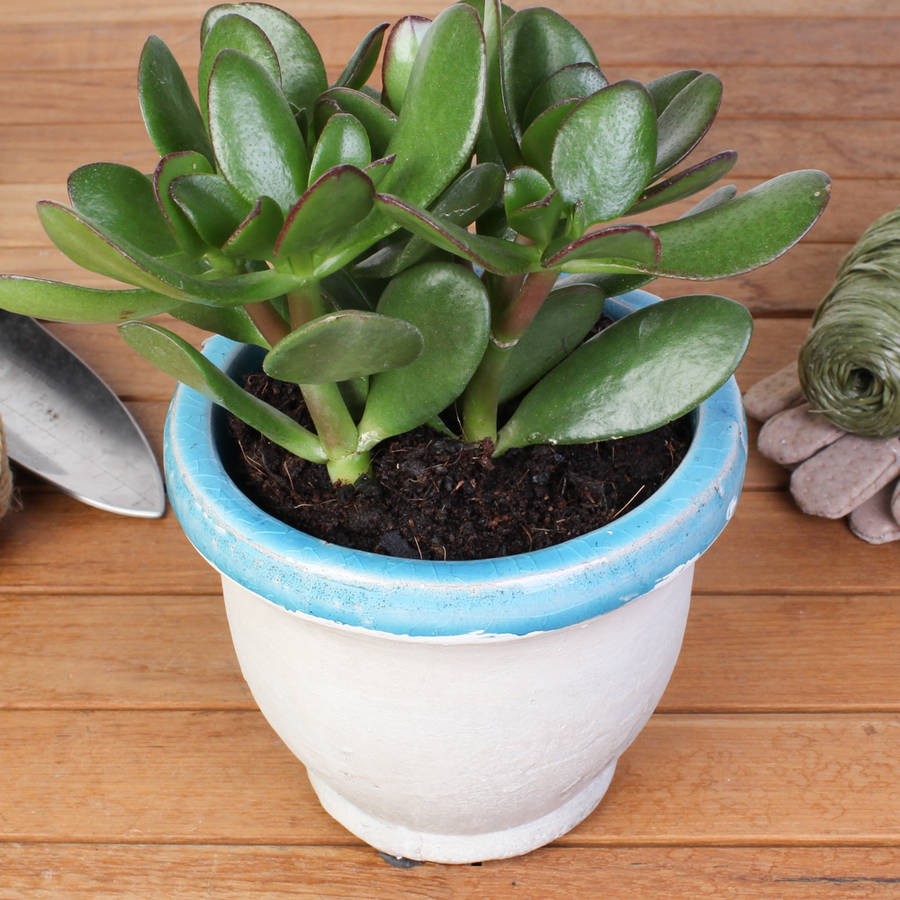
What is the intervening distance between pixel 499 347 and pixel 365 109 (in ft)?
0.53

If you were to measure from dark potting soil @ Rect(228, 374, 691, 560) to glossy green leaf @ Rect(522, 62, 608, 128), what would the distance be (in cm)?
22

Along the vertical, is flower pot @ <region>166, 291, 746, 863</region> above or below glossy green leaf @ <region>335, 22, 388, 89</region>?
below

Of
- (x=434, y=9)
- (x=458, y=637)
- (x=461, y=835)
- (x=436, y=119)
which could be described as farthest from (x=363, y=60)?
(x=434, y=9)

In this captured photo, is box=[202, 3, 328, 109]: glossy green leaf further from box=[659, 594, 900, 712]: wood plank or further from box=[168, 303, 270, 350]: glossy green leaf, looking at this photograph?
box=[659, 594, 900, 712]: wood plank

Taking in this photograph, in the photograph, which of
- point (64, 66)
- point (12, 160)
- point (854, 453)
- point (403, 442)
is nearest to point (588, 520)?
point (403, 442)

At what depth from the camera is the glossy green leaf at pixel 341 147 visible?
0.58m

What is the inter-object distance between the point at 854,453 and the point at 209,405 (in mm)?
773

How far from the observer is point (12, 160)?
1.88 m

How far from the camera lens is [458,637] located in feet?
2.02

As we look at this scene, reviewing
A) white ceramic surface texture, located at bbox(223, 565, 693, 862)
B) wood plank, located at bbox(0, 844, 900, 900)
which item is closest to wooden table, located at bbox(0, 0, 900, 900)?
wood plank, located at bbox(0, 844, 900, 900)

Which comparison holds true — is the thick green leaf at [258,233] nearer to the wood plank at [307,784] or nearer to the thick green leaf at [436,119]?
the thick green leaf at [436,119]

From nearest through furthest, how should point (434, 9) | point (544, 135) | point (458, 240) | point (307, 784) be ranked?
point (458, 240), point (544, 135), point (307, 784), point (434, 9)

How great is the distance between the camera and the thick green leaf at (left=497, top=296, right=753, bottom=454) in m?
0.64

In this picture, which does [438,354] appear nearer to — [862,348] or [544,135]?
[544,135]
